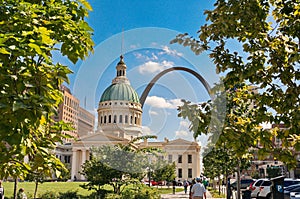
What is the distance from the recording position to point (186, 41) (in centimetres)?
742

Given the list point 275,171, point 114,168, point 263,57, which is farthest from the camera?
point 275,171

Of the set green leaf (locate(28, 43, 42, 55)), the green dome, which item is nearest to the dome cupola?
the green dome

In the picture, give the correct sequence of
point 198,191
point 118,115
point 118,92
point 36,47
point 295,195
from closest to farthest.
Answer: point 36,47 < point 198,191 < point 295,195 < point 118,92 < point 118,115

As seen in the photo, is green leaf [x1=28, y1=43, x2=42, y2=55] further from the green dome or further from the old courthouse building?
the green dome

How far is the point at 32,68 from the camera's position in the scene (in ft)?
13.2

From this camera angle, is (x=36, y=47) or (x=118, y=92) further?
(x=118, y=92)

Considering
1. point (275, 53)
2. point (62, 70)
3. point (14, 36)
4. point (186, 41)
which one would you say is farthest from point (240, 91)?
point (14, 36)

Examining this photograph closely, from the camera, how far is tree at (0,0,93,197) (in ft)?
11.8

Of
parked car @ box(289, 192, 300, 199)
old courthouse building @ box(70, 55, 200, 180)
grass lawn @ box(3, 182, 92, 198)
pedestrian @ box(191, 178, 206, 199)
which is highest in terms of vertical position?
old courthouse building @ box(70, 55, 200, 180)

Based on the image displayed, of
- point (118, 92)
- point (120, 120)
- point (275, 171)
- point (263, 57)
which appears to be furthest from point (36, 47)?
point (120, 120)

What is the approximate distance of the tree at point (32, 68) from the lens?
11.8 ft

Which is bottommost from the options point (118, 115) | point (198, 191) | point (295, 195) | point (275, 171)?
point (295, 195)

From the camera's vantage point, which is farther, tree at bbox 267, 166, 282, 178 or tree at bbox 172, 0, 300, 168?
tree at bbox 267, 166, 282, 178

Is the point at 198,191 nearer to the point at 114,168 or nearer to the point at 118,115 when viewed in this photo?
the point at 114,168
